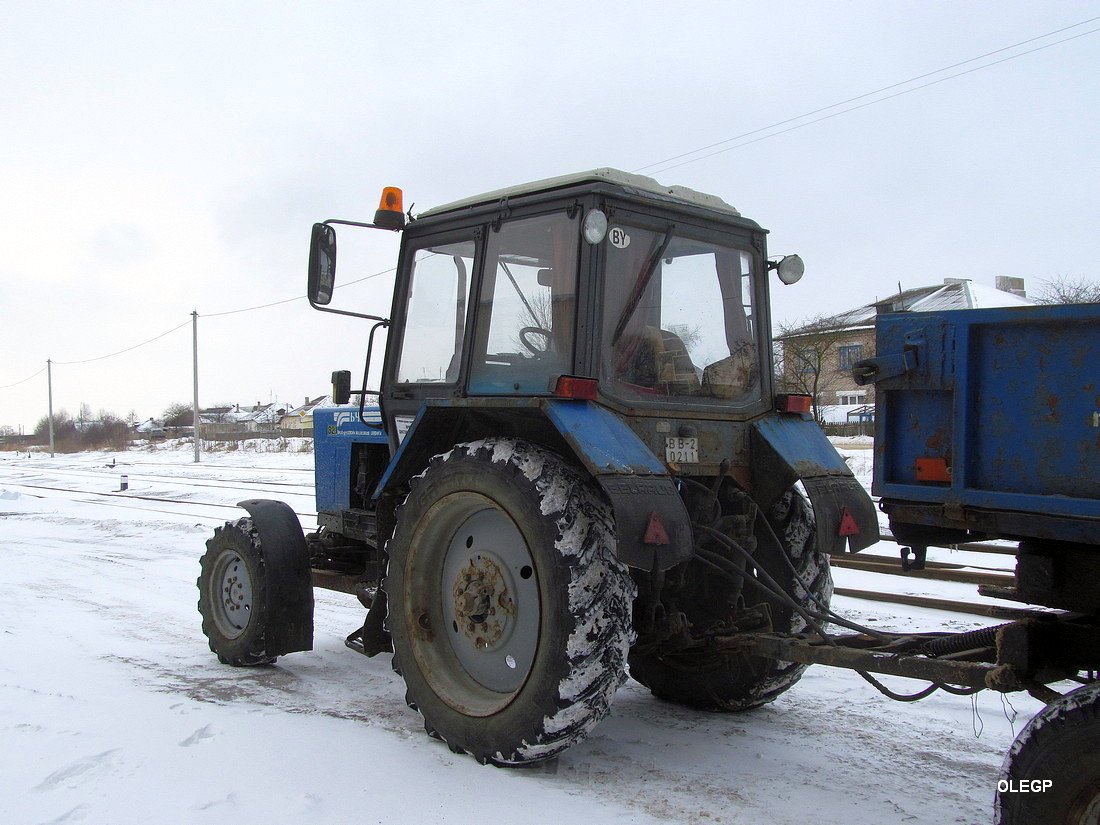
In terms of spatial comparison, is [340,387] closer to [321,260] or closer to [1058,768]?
[321,260]

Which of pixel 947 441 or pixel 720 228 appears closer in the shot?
pixel 947 441

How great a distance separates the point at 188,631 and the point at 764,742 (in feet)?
14.1

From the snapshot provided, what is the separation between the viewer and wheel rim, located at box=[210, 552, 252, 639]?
559 centimetres

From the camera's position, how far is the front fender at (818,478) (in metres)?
4.13

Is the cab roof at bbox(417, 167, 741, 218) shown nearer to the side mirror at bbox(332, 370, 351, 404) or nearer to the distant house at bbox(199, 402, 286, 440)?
the side mirror at bbox(332, 370, 351, 404)

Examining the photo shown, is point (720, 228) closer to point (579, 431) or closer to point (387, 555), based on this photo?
point (579, 431)

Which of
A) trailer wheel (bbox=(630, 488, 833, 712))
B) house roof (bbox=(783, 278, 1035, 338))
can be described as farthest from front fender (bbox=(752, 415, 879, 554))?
house roof (bbox=(783, 278, 1035, 338))

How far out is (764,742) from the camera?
4301 mm

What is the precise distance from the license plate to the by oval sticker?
0.90m

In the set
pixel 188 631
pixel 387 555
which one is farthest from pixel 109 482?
pixel 387 555

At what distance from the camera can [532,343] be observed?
4.24m

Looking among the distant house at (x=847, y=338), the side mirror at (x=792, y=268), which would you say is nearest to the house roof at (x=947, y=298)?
the distant house at (x=847, y=338)

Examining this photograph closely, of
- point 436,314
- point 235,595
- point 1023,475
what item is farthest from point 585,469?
point 235,595

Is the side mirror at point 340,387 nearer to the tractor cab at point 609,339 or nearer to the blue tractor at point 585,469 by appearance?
the blue tractor at point 585,469
